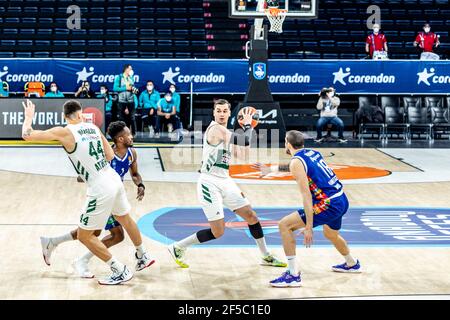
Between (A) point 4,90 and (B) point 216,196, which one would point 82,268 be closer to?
(B) point 216,196

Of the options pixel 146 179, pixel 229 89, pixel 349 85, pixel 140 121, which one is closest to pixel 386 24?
pixel 349 85

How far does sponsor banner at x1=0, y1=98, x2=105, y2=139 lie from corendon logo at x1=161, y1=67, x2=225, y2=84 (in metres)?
2.57

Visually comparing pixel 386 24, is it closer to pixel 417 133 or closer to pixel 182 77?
pixel 417 133

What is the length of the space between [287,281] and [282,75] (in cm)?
1538

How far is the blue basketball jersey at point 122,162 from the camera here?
8906 millimetres

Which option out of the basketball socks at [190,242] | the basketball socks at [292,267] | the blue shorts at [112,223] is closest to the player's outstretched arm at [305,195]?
the basketball socks at [292,267]

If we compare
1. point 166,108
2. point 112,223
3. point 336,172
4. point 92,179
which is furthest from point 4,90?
point 92,179

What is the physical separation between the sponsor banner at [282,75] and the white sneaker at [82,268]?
1461 cm

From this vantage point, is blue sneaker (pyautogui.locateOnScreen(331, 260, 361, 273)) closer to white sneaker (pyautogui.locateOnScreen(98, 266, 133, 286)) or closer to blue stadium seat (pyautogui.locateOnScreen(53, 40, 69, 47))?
white sneaker (pyautogui.locateOnScreen(98, 266, 133, 286))

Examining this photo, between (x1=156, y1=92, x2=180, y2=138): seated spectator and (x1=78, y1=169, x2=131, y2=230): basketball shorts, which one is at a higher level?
(x1=156, y1=92, x2=180, y2=138): seated spectator

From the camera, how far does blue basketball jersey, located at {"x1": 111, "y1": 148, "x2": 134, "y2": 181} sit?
8.91 meters

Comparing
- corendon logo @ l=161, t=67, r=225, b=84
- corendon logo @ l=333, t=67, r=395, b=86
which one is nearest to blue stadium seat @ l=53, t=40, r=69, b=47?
corendon logo @ l=161, t=67, r=225, b=84

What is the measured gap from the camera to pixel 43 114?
2075 cm
